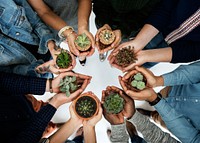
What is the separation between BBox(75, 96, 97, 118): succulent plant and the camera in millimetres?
1400

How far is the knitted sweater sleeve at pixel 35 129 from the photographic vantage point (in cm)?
125

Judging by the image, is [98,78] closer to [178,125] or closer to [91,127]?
[91,127]

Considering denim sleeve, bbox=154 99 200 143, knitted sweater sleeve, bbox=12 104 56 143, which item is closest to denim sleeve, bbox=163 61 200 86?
denim sleeve, bbox=154 99 200 143

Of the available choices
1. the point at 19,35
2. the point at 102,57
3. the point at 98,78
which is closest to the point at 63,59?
the point at 19,35

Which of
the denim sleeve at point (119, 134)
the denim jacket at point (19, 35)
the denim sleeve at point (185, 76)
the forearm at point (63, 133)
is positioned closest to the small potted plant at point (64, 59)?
the denim jacket at point (19, 35)

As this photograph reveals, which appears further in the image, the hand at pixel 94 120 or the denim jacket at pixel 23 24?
the hand at pixel 94 120

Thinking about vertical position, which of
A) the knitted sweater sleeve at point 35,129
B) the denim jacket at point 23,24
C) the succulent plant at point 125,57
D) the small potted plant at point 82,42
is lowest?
the knitted sweater sleeve at point 35,129

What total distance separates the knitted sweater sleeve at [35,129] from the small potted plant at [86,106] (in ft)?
0.52

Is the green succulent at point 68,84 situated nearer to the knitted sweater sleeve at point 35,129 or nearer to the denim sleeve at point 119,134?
the knitted sweater sleeve at point 35,129

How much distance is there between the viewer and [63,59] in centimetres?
141

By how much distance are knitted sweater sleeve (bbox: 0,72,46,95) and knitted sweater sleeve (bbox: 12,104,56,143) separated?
140mm

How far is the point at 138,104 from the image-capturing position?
7.00 feet

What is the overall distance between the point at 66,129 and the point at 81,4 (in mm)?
747

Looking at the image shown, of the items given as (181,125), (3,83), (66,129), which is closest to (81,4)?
(3,83)
